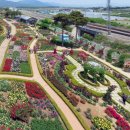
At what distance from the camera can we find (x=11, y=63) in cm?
5550

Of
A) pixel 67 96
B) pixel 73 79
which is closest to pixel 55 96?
pixel 67 96

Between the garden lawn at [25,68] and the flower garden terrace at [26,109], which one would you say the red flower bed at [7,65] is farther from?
the flower garden terrace at [26,109]

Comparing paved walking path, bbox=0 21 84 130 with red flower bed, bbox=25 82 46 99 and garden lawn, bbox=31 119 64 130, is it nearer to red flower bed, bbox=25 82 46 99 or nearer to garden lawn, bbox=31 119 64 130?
red flower bed, bbox=25 82 46 99

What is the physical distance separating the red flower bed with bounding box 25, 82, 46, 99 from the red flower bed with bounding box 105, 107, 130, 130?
27.2 ft

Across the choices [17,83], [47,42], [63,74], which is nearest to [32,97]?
[17,83]

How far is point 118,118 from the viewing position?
125ft

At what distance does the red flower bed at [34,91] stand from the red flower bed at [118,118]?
8.29 metres

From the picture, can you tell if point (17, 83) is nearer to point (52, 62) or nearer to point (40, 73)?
point (40, 73)

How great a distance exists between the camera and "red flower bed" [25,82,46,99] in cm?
4004

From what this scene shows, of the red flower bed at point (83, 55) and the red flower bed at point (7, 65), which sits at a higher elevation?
the red flower bed at point (7, 65)

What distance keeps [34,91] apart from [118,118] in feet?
36.6

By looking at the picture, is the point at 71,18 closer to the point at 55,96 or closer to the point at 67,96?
the point at 67,96

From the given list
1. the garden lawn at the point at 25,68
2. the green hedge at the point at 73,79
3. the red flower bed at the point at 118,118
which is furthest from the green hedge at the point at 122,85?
the garden lawn at the point at 25,68

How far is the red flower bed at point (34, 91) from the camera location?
40.0 m
